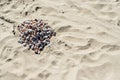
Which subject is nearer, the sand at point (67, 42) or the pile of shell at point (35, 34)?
the sand at point (67, 42)

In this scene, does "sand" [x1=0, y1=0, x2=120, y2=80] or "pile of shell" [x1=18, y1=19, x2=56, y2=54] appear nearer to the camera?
"sand" [x1=0, y1=0, x2=120, y2=80]

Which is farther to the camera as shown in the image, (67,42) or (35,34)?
(35,34)

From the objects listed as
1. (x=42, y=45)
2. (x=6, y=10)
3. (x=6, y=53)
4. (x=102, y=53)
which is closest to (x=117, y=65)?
(x=102, y=53)

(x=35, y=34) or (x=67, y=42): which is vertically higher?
(x=35, y=34)
